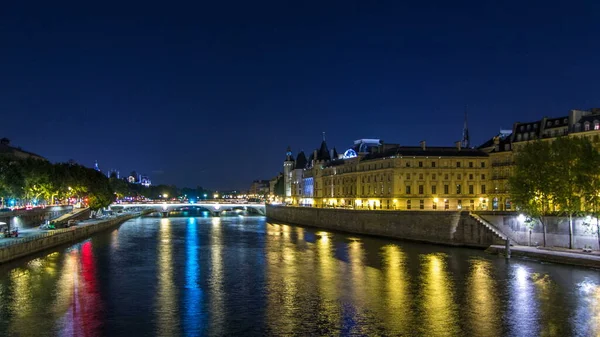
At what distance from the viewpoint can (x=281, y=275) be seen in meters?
50.3

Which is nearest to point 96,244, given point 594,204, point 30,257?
point 30,257

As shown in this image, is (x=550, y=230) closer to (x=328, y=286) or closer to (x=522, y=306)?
(x=522, y=306)

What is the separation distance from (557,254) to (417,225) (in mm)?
24957

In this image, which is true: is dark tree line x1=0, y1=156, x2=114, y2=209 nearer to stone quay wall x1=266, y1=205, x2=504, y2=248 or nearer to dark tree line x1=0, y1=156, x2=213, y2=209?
dark tree line x1=0, y1=156, x2=213, y2=209

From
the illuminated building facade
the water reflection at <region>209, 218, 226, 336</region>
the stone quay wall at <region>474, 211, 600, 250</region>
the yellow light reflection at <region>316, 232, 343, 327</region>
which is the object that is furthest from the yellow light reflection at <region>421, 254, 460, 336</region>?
the illuminated building facade

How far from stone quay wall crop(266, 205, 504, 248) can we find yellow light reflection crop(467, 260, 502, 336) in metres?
16.2

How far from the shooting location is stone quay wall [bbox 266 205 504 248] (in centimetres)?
6956

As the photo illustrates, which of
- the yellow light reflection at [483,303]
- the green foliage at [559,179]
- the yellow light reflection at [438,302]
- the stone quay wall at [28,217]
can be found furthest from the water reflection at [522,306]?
the stone quay wall at [28,217]

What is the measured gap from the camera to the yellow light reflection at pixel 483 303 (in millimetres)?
32125

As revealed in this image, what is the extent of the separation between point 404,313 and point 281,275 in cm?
1695

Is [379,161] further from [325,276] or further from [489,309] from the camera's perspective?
[489,309]

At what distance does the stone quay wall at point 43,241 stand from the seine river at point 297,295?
132cm

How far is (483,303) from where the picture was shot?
38.2m

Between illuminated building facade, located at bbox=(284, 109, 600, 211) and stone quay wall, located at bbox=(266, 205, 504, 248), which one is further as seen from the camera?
illuminated building facade, located at bbox=(284, 109, 600, 211)
